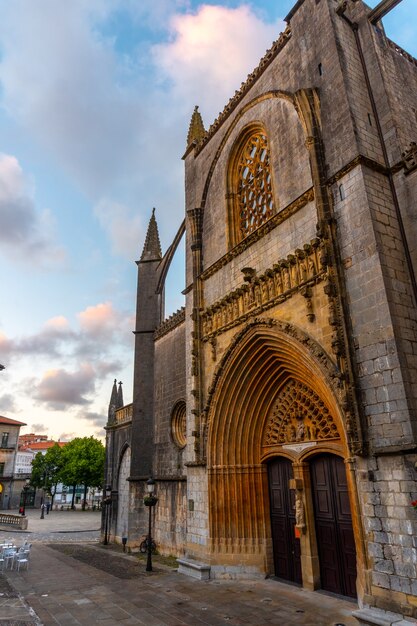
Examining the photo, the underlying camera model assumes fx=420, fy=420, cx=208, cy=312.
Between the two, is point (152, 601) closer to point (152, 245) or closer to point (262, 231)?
point (262, 231)

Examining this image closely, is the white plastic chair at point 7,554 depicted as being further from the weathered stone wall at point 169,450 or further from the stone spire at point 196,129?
the stone spire at point 196,129

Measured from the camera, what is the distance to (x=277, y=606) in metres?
8.40

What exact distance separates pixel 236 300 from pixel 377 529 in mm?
6832

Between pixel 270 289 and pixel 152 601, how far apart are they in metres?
7.56

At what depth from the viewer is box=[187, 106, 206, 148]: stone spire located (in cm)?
1744

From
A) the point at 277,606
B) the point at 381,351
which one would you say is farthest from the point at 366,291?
the point at 277,606

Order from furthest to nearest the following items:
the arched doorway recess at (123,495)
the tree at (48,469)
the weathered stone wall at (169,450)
→ the tree at (48,469)
the arched doorway recess at (123,495)
the weathered stone wall at (169,450)

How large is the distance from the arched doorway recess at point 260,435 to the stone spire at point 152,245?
995 cm

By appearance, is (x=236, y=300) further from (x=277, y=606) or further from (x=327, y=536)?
(x=277, y=606)

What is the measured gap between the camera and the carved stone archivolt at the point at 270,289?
31.0ft

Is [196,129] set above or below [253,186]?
above

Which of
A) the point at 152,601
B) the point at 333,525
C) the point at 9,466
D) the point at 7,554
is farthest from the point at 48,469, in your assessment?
the point at 333,525

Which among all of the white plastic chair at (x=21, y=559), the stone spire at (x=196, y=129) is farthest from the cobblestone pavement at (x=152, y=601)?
the stone spire at (x=196, y=129)

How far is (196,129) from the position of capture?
58.2ft
